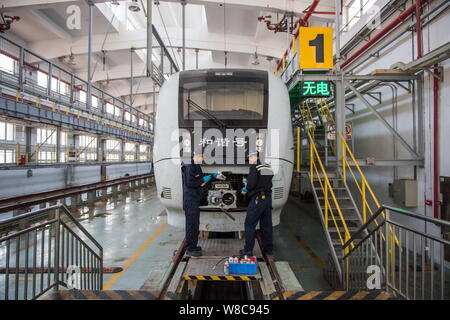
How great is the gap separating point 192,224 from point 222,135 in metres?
1.45

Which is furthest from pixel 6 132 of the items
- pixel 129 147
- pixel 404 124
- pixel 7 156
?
pixel 129 147

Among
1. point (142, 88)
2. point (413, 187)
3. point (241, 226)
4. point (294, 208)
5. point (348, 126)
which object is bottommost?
point (294, 208)

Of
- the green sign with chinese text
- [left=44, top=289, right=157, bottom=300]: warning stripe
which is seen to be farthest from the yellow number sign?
[left=44, top=289, right=157, bottom=300]: warning stripe

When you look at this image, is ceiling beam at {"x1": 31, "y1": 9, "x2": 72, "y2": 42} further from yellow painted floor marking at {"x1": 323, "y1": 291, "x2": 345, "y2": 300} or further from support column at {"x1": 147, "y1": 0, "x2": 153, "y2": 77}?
yellow painted floor marking at {"x1": 323, "y1": 291, "x2": 345, "y2": 300}

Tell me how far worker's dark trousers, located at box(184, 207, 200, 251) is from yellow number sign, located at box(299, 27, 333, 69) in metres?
3.88

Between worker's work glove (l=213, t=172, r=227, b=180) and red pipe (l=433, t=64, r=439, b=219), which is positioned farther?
red pipe (l=433, t=64, r=439, b=219)

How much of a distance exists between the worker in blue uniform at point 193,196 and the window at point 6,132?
11457mm

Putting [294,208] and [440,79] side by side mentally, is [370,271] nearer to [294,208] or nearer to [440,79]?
[440,79]

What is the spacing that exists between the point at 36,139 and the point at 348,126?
575 inches

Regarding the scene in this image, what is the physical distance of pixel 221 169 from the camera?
388cm

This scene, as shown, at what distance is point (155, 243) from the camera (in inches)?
240

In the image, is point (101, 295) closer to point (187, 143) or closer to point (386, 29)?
point (187, 143)

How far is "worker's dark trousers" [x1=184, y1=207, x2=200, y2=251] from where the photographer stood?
365cm
